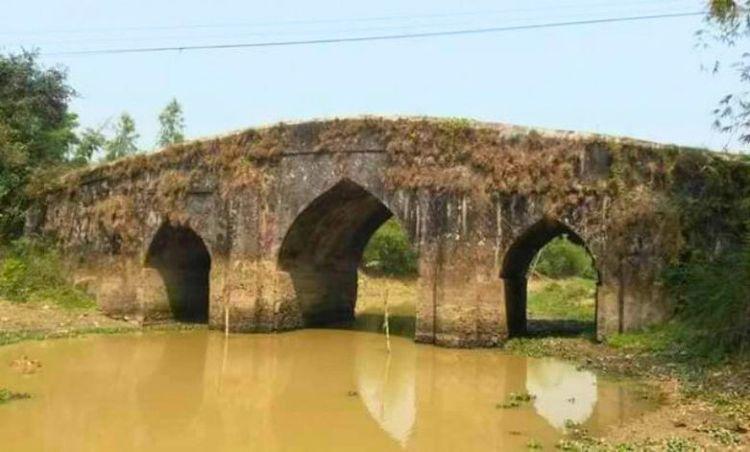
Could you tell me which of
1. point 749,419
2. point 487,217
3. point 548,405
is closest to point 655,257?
point 487,217

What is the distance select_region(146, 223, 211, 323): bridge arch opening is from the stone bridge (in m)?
0.04

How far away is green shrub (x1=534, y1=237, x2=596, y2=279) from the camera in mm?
39344

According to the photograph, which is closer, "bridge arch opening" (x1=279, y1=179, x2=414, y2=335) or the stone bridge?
the stone bridge

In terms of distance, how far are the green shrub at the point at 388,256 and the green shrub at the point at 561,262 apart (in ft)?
24.4

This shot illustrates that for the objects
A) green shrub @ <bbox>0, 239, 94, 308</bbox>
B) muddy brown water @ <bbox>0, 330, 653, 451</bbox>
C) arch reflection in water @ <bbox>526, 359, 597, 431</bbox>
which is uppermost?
green shrub @ <bbox>0, 239, 94, 308</bbox>

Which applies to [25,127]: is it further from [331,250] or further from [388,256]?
[388,256]

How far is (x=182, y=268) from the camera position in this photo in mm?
21312

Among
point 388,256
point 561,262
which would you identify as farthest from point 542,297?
point 561,262

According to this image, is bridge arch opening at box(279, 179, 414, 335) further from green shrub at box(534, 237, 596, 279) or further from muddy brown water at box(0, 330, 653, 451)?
green shrub at box(534, 237, 596, 279)

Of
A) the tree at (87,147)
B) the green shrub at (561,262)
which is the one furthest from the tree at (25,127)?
the green shrub at (561,262)

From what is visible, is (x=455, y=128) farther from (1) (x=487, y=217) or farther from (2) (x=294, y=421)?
(2) (x=294, y=421)

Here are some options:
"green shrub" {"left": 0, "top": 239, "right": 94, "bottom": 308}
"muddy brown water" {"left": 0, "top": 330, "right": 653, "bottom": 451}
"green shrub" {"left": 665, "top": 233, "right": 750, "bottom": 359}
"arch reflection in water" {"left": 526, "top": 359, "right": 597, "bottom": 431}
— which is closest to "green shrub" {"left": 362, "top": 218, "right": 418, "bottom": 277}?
"green shrub" {"left": 0, "top": 239, "right": 94, "bottom": 308}

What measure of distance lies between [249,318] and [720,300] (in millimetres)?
9881

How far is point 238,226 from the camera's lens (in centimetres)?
1861
